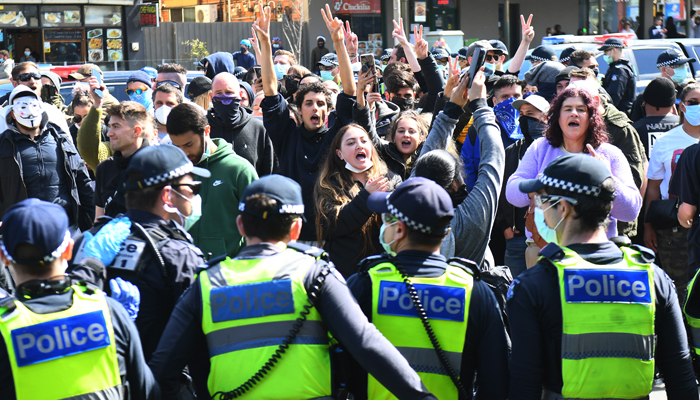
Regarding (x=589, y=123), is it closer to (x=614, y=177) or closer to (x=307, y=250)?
(x=614, y=177)

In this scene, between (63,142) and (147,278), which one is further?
(63,142)

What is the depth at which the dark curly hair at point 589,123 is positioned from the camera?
4.62 metres

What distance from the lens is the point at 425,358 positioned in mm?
2887

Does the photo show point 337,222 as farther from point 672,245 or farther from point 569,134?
point 672,245

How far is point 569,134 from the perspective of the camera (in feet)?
15.2

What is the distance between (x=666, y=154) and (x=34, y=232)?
506 centimetres

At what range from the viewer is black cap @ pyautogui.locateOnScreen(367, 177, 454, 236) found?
290cm

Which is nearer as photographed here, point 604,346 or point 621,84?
point 604,346

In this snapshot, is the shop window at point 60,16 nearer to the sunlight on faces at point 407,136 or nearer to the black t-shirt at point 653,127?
the black t-shirt at point 653,127

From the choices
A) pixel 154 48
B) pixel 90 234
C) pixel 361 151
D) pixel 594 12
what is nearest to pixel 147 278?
pixel 90 234

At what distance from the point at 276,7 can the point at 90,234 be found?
2406cm

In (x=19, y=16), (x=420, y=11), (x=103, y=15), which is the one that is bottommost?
(x=19, y=16)

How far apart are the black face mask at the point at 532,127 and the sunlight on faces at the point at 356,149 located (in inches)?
67.4

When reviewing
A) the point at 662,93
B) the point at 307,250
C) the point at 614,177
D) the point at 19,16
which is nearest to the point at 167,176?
the point at 307,250
